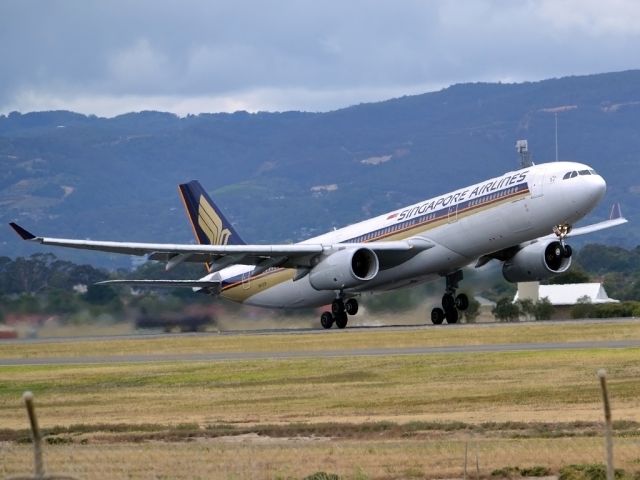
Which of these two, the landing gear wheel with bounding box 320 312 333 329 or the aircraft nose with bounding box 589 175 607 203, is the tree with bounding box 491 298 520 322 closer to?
the landing gear wheel with bounding box 320 312 333 329

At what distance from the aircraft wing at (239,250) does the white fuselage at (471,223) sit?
2.50 ft


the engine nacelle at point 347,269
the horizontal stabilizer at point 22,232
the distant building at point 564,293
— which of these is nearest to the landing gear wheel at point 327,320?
the engine nacelle at point 347,269

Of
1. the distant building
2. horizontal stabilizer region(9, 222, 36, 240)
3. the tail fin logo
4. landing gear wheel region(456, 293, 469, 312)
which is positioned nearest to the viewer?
horizontal stabilizer region(9, 222, 36, 240)

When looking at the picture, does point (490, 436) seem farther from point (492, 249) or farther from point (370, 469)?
point (492, 249)

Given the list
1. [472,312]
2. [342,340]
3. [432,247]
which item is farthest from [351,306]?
[472,312]

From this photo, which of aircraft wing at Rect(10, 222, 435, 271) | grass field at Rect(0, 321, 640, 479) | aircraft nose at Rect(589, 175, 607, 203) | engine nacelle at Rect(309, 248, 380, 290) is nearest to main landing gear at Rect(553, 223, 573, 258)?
aircraft nose at Rect(589, 175, 607, 203)

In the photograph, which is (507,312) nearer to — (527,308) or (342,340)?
(527,308)

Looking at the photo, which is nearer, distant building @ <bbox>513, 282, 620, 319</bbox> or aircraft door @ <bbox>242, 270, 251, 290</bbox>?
aircraft door @ <bbox>242, 270, 251, 290</bbox>

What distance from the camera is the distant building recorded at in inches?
2891

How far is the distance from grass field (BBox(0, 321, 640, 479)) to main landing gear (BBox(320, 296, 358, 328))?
1225cm

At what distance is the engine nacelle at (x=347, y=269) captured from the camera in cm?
5475

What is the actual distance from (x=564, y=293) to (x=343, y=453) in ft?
201

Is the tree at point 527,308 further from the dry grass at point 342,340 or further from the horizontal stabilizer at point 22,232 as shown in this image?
the horizontal stabilizer at point 22,232

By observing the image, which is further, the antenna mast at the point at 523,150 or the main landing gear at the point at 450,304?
the antenna mast at the point at 523,150
